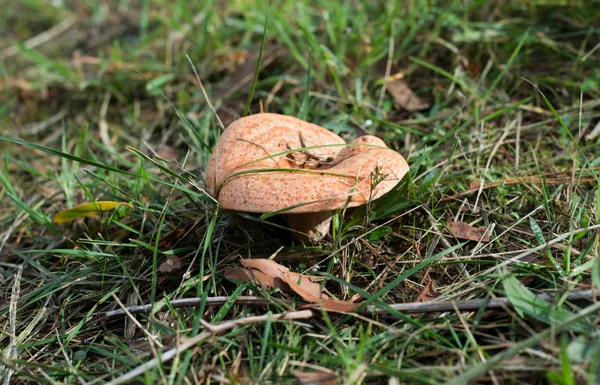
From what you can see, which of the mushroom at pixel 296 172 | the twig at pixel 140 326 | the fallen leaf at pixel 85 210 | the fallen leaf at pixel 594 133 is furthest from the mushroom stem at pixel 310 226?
the fallen leaf at pixel 594 133

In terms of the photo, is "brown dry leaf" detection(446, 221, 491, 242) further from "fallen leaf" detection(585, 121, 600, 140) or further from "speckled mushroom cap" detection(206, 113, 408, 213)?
"fallen leaf" detection(585, 121, 600, 140)

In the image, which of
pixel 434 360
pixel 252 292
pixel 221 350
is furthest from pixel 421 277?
pixel 221 350

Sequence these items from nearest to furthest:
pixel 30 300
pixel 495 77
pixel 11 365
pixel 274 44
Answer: pixel 11 365
pixel 30 300
pixel 495 77
pixel 274 44

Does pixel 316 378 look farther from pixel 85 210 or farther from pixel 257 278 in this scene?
pixel 85 210

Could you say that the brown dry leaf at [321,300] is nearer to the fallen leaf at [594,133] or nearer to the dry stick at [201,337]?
the dry stick at [201,337]

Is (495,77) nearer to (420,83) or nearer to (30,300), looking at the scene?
(420,83)

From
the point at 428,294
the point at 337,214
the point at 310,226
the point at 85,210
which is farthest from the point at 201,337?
the point at 85,210

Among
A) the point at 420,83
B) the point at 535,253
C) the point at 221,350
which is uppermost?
the point at 420,83

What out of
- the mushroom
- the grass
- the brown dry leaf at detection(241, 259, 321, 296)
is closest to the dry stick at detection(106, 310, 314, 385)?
the grass
